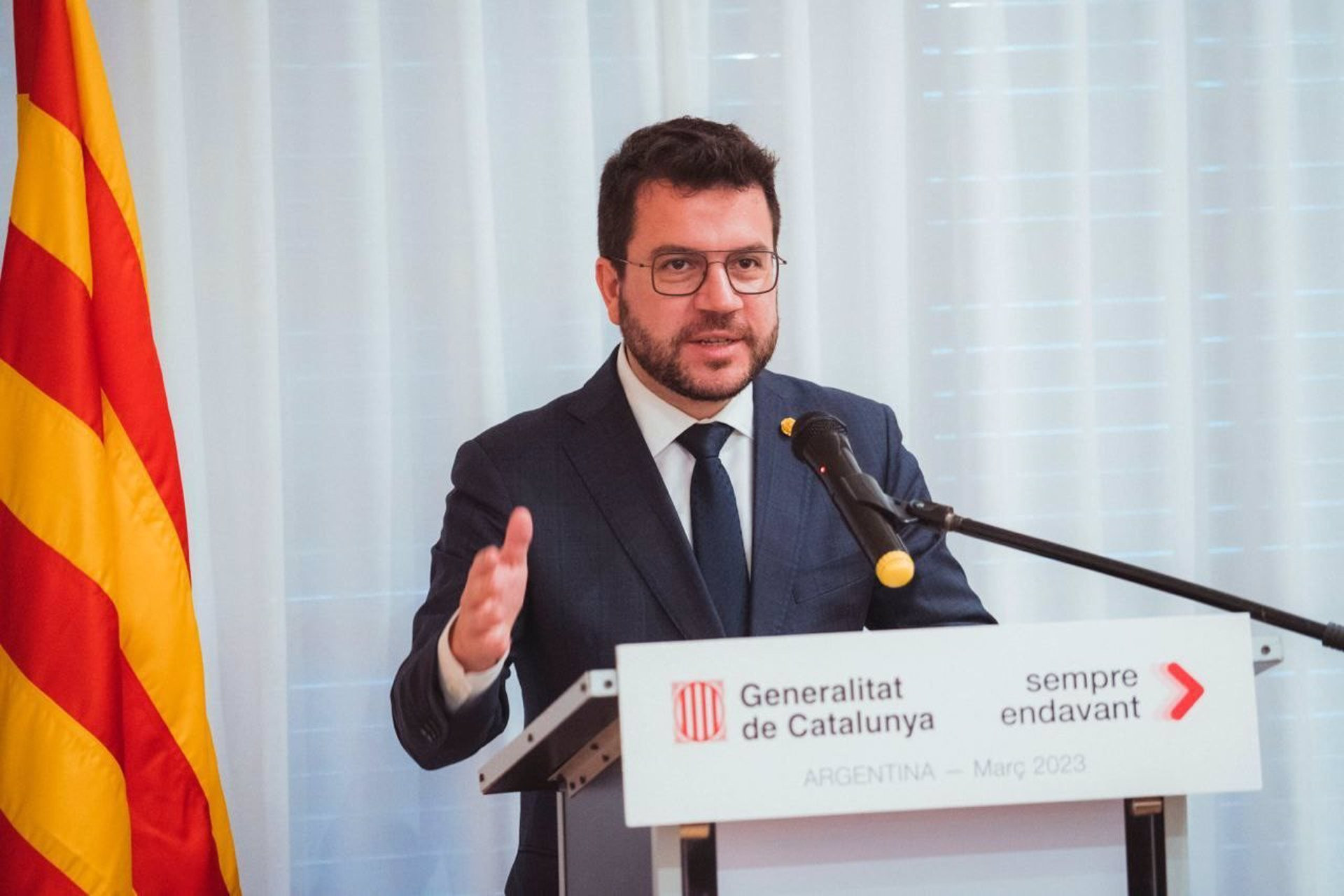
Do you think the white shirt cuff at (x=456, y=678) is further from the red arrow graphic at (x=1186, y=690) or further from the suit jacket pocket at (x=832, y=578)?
the red arrow graphic at (x=1186, y=690)

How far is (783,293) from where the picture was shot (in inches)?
122

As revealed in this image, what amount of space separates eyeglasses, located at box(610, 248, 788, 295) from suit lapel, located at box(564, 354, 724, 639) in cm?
22

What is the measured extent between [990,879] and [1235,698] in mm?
318

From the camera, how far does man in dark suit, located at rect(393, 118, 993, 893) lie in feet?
7.36

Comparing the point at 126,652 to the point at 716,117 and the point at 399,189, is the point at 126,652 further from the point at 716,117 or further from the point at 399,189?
the point at 716,117

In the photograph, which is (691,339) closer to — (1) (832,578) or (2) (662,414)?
(2) (662,414)

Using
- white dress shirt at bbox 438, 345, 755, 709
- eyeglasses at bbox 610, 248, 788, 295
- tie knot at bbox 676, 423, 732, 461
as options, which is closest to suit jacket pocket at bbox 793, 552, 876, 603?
white dress shirt at bbox 438, 345, 755, 709

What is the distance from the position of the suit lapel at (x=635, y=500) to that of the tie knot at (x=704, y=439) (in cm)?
7

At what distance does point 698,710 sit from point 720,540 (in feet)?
2.99

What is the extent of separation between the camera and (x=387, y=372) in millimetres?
3004

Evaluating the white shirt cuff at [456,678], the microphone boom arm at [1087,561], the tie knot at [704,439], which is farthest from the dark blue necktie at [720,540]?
the microphone boom arm at [1087,561]

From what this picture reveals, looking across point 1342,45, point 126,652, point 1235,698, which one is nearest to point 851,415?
point 1235,698

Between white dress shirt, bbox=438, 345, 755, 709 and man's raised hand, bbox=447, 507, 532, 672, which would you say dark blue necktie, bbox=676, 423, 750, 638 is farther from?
man's raised hand, bbox=447, 507, 532, 672

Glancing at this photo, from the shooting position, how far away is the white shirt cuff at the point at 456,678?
5.89 feet
